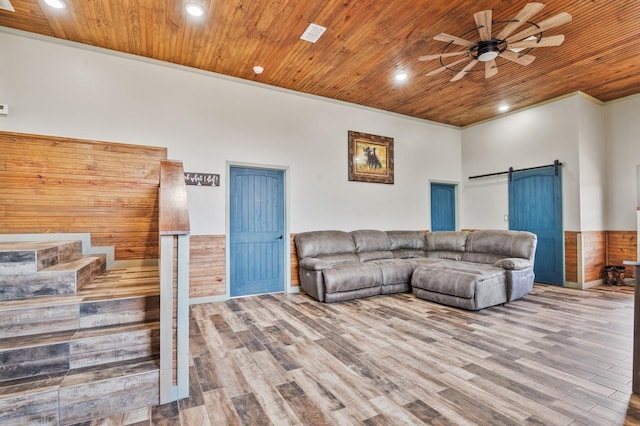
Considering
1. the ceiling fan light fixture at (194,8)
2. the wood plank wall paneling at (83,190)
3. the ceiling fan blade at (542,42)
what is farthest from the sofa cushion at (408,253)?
the ceiling fan light fixture at (194,8)

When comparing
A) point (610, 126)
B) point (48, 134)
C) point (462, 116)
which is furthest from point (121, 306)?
point (610, 126)

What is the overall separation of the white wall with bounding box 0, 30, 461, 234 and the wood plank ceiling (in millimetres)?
253

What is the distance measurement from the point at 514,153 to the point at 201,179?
5.98 metres

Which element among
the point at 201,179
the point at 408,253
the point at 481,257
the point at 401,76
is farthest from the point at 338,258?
the point at 401,76

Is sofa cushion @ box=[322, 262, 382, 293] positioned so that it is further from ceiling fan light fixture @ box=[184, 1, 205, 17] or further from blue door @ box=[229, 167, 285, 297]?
ceiling fan light fixture @ box=[184, 1, 205, 17]

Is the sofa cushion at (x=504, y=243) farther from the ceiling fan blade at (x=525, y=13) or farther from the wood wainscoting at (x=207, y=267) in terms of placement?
the wood wainscoting at (x=207, y=267)

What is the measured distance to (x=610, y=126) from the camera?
5641 mm

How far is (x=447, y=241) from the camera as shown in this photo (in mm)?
5613

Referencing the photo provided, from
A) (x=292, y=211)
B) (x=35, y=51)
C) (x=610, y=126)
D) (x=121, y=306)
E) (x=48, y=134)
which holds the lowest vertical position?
(x=121, y=306)

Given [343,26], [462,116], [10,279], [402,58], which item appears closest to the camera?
[10,279]

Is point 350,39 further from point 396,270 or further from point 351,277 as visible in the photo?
point 396,270

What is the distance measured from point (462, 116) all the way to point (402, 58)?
309 cm

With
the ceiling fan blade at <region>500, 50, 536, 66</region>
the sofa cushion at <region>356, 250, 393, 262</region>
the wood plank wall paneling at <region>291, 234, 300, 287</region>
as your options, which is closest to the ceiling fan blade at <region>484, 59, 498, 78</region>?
the ceiling fan blade at <region>500, 50, 536, 66</region>

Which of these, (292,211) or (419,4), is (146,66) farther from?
(419,4)
